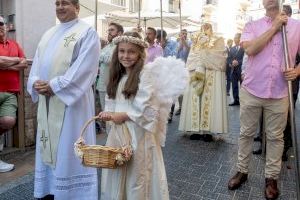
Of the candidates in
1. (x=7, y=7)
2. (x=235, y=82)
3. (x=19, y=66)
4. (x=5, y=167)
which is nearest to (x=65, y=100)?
(x=19, y=66)

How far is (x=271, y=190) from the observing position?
382cm

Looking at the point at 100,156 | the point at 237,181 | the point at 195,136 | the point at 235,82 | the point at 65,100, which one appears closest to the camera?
the point at 100,156

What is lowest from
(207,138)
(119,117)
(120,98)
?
(207,138)

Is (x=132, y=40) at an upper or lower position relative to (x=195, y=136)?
upper

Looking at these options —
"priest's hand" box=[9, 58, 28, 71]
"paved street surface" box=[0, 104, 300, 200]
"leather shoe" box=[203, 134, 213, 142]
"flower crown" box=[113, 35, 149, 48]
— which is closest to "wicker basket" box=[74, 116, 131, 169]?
"flower crown" box=[113, 35, 149, 48]

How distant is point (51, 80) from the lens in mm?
3240

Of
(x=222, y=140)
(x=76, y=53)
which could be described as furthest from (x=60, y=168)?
(x=222, y=140)

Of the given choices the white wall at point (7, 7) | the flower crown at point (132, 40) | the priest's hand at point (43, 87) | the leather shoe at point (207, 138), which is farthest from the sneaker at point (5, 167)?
the leather shoe at point (207, 138)

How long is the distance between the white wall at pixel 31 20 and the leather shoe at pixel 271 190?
3772mm

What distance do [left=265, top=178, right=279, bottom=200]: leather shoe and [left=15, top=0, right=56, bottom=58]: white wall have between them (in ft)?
12.4

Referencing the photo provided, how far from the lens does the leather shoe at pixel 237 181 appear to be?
4030 mm

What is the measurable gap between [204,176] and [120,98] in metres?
2.09

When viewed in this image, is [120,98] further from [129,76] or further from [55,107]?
[55,107]

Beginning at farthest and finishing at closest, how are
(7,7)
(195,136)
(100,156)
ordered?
(195,136)
(7,7)
(100,156)
